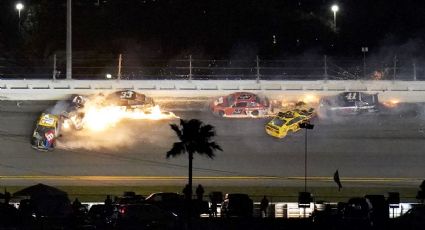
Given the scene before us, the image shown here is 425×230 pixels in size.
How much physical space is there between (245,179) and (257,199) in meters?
3.95

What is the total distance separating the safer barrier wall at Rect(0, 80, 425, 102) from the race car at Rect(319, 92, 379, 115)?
0.82m

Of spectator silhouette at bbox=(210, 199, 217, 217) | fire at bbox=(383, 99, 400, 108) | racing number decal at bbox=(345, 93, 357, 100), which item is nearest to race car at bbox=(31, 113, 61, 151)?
spectator silhouette at bbox=(210, 199, 217, 217)

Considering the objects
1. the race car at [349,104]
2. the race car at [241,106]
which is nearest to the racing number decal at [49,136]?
the race car at [241,106]

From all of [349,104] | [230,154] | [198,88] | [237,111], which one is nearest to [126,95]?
[198,88]

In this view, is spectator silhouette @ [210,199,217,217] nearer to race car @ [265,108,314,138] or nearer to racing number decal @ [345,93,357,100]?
race car @ [265,108,314,138]

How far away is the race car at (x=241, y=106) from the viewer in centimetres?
4234

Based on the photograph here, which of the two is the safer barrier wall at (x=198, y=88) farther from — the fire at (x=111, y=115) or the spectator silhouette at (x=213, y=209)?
the spectator silhouette at (x=213, y=209)

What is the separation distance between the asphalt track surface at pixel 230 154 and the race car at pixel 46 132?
44 centimetres

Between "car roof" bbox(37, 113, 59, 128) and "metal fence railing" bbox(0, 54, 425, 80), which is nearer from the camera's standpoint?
"car roof" bbox(37, 113, 59, 128)

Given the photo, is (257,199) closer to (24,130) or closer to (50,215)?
(50,215)

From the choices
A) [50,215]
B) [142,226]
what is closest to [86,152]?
[50,215]

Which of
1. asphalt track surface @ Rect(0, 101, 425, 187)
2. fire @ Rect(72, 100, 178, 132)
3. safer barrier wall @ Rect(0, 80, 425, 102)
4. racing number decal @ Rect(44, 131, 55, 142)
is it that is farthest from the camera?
safer barrier wall @ Rect(0, 80, 425, 102)

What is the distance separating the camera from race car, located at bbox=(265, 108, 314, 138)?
40.6 m

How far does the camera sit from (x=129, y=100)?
42469 mm
